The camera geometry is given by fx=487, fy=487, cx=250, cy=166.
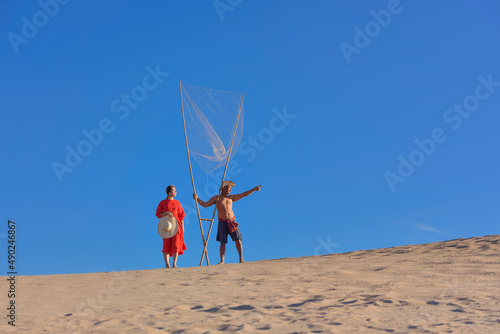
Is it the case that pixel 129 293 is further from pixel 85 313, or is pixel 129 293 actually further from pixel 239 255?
pixel 239 255

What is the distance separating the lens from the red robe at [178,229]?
32.7 ft

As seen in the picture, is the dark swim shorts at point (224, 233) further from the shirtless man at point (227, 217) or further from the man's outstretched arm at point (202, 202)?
the man's outstretched arm at point (202, 202)

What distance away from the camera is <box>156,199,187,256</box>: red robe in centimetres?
998

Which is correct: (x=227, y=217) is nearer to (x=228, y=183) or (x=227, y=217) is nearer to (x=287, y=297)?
(x=228, y=183)

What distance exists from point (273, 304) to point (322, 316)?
792mm

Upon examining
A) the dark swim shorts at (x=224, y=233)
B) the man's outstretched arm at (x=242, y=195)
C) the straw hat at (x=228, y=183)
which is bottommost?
the dark swim shorts at (x=224, y=233)

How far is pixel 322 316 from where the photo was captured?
5.17m

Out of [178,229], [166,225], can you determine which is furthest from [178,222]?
[166,225]

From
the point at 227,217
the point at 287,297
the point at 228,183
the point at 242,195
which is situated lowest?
the point at 287,297

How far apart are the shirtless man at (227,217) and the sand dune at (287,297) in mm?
939

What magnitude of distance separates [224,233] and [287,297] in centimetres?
403

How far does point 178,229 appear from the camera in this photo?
10016mm

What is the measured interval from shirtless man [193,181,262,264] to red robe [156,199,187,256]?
65 centimetres

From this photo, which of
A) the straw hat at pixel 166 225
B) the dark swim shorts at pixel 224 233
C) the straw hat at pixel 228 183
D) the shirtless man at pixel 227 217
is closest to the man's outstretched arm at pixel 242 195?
the shirtless man at pixel 227 217
